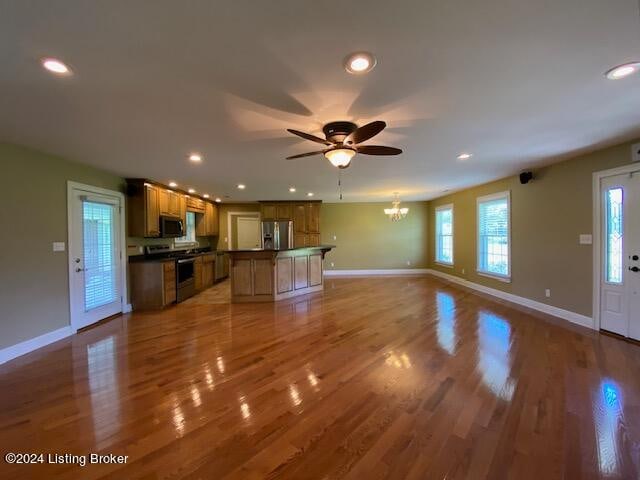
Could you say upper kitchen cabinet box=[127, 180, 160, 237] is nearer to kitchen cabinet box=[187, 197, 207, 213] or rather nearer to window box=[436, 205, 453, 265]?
kitchen cabinet box=[187, 197, 207, 213]

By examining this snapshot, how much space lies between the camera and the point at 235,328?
389 cm

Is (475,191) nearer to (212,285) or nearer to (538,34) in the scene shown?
(538,34)

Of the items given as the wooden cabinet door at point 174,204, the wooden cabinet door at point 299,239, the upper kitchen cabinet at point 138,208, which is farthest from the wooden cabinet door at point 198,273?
the wooden cabinet door at point 299,239

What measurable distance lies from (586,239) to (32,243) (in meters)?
7.29

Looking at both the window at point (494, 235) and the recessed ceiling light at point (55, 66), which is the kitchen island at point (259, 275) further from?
the window at point (494, 235)

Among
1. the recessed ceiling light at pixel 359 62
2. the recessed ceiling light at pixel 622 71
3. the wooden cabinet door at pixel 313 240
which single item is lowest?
the wooden cabinet door at pixel 313 240

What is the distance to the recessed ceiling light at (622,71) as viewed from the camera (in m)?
1.73

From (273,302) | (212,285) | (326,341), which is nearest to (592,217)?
(326,341)

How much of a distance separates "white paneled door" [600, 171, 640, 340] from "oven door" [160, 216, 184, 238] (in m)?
7.21

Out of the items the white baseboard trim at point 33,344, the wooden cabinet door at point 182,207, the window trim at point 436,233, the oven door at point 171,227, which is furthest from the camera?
the window trim at point 436,233

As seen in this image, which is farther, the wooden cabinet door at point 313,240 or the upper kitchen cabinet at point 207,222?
the wooden cabinet door at point 313,240

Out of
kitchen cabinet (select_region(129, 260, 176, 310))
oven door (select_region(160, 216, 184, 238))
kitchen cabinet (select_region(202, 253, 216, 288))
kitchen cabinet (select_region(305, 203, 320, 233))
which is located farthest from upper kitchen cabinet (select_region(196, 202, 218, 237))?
kitchen cabinet (select_region(305, 203, 320, 233))

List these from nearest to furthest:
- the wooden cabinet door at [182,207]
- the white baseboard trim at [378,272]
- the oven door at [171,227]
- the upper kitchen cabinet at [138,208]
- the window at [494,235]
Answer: the upper kitchen cabinet at [138,208] < the window at [494,235] < the oven door at [171,227] < the wooden cabinet door at [182,207] < the white baseboard trim at [378,272]

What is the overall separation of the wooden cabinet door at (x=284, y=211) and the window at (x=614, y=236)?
21.2ft
